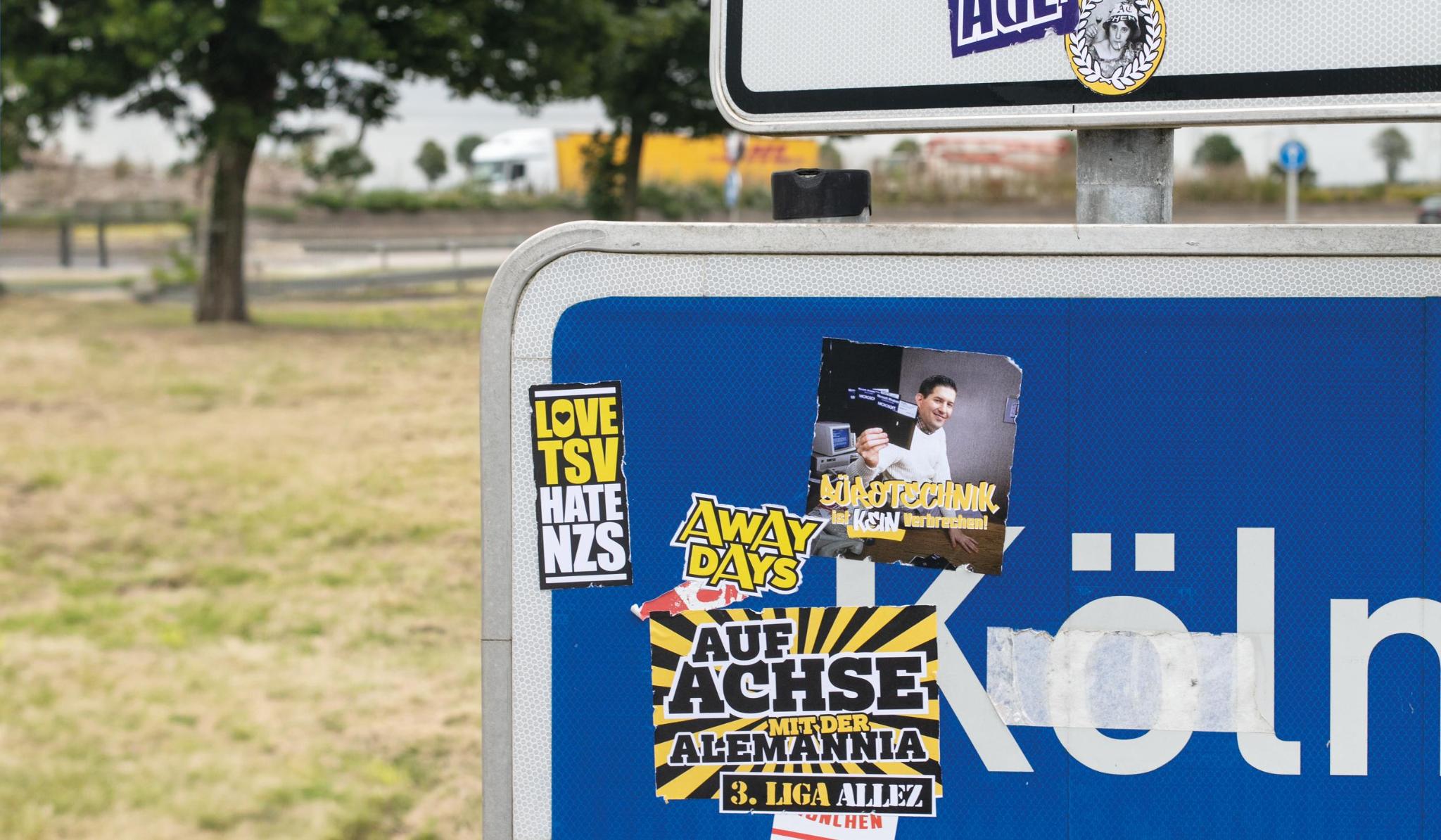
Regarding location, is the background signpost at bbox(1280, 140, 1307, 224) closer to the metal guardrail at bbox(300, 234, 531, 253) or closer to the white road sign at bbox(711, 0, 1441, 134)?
the metal guardrail at bbox(300, 234, 531, 253)

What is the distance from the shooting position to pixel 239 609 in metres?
6.89

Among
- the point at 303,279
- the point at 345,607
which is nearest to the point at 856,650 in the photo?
the point at 345,607

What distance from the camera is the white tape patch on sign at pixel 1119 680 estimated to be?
1901 millimetres

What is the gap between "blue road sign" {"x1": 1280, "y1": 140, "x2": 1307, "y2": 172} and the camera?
24453mm

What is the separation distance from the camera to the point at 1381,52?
6.33ft

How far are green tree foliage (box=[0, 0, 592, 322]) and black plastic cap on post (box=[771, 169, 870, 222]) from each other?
15888 mm

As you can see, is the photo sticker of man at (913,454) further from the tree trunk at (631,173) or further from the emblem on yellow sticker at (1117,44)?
the tree trunk at (631,173)

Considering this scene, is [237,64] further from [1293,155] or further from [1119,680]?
[1119,680]

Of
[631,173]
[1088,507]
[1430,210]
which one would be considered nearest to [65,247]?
[631,173]

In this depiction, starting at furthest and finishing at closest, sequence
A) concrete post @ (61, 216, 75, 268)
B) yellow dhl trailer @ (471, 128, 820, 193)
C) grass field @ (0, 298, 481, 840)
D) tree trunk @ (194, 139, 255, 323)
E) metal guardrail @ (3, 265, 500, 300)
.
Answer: yellow dhl trailer @ (471, 128, 820, 193)
concrete post @ (61, 216, 75, 268)
metal guardrail @ (3, 265, 500, 300)
tree trunk @ (194, 139, 255, 323)
grass field @ (0, 298, 481, 840)

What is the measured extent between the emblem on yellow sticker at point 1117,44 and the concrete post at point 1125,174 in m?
0.08

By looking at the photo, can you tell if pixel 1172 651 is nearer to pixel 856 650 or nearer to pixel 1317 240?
pixel 856 650

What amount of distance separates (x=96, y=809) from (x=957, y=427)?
3650mm

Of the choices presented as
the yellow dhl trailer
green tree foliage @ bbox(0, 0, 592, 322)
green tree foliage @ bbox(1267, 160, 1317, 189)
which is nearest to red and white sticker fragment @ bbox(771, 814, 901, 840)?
green tree foliage @ bbox(0, 0, 592, 322)
